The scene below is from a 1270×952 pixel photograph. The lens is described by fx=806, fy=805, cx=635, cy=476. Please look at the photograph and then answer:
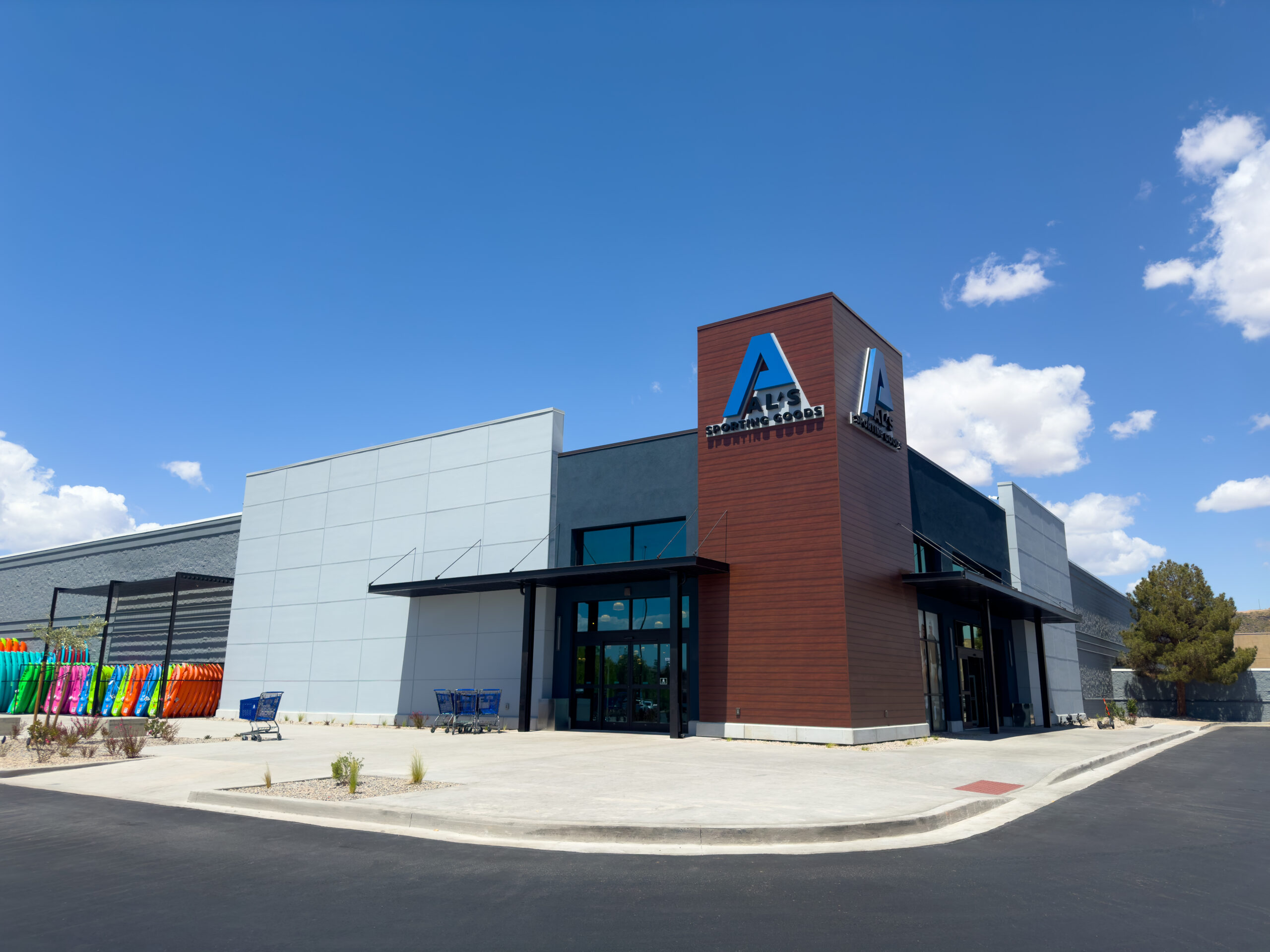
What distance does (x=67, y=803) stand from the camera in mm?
11328

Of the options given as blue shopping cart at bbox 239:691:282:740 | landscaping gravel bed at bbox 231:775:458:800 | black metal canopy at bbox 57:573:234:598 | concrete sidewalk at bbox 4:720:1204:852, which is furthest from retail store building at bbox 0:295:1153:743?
landscaping gravel bed at bbox 231:775:458:800

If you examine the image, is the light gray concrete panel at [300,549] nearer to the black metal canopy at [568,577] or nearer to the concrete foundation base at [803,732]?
the black metal canopy at [568,577]

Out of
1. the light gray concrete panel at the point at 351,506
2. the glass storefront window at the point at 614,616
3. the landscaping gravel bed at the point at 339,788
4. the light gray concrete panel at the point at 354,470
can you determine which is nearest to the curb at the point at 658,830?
the landscaping gravel bed at the point at 339,788

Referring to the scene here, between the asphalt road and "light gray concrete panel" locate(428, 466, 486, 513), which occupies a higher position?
"light gray concrete panel" locate(428, 466, 486, 513)

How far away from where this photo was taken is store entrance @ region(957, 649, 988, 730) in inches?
1089

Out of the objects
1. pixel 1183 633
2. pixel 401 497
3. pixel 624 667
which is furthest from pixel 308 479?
pixel 1183 633

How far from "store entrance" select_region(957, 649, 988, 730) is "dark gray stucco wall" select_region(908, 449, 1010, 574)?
383 cm

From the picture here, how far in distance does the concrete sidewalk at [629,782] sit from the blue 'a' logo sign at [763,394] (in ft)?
27.5

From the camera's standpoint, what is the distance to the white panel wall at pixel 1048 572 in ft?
116

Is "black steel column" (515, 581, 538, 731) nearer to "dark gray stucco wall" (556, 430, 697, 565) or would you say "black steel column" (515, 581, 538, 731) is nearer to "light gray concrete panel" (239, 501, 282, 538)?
"dark gray stucco wall" (556, 430, 697, 565)

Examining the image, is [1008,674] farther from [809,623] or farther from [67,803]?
[67,803]

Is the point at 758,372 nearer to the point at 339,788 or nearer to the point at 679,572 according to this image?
the point at 679,572

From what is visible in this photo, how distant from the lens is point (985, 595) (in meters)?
25.0

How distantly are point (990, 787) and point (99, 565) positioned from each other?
45.8m
